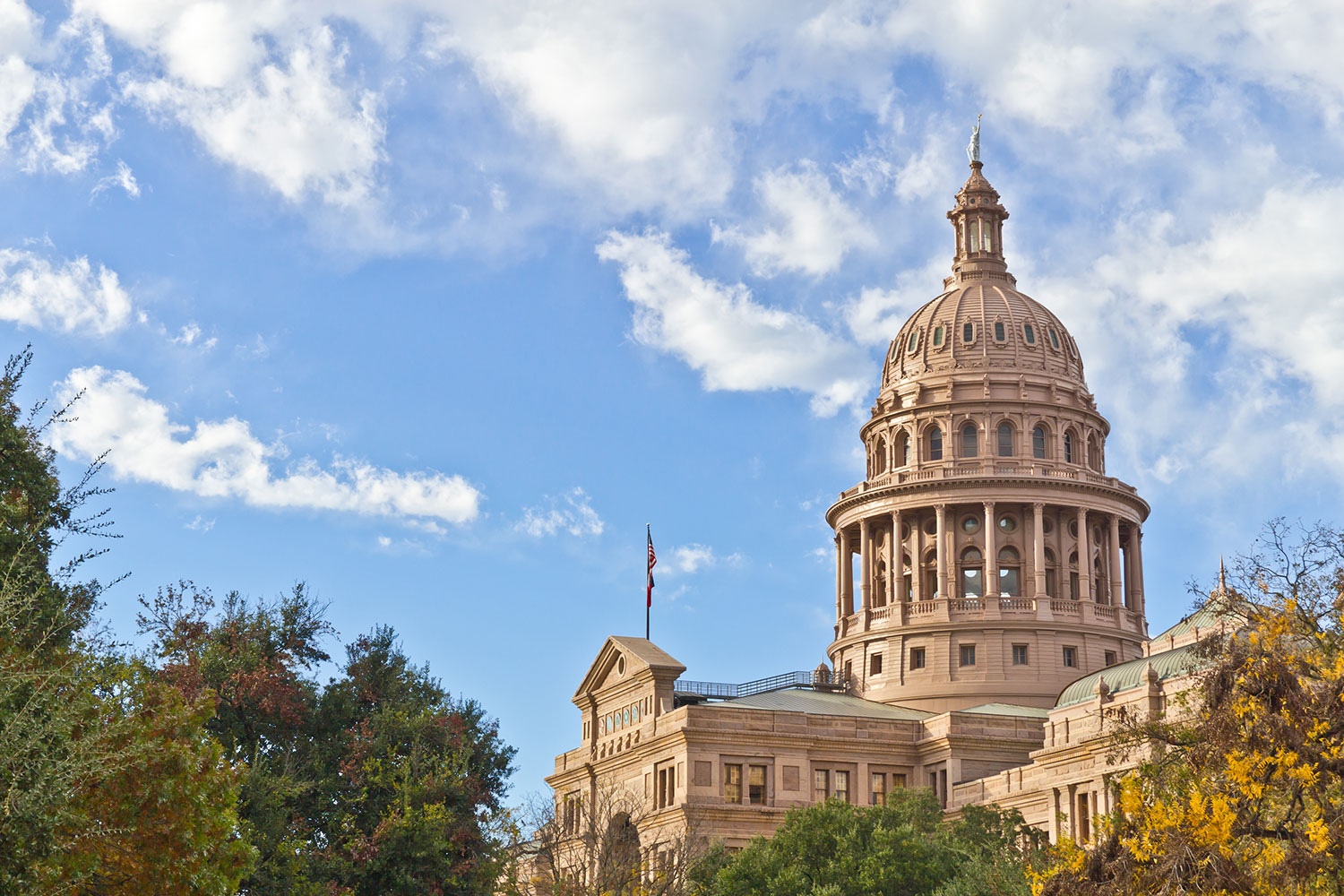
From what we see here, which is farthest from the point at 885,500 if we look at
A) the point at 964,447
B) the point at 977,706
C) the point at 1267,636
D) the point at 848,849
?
the point at 1267,636

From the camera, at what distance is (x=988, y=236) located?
4432 inches

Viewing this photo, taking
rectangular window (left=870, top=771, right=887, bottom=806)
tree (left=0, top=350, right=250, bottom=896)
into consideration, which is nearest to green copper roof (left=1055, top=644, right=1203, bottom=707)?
rectangular window (left=870, top=771, right=887, bottom=806)

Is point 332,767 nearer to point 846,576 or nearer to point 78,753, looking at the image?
point 78,753

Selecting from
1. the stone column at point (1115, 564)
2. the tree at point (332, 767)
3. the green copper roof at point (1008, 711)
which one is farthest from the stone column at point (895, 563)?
the tree at point (332, 767)

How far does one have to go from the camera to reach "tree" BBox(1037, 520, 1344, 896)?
23.9 m

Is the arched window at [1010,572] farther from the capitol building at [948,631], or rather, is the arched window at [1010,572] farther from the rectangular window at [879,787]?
the rectangular window at [879,787]

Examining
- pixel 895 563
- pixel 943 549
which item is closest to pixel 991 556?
pixel 943 549

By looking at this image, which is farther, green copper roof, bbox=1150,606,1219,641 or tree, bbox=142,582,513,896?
green copper roof, bbox=1150,606,1219,641

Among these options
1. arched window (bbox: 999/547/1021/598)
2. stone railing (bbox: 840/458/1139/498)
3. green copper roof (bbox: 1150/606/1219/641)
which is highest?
stone railing (bbox: 840/458/1139/498)

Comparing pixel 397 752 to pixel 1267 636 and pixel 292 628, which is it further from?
pixel 1267 636

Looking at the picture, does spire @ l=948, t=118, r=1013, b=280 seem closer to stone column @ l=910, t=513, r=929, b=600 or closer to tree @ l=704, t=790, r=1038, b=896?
stone column @ l=910, t=513, r=929, b=600

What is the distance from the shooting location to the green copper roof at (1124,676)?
78.1 metres

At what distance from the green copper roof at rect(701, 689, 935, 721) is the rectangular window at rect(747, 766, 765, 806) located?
3168 millimetres

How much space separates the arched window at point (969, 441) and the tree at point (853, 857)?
42.7m
